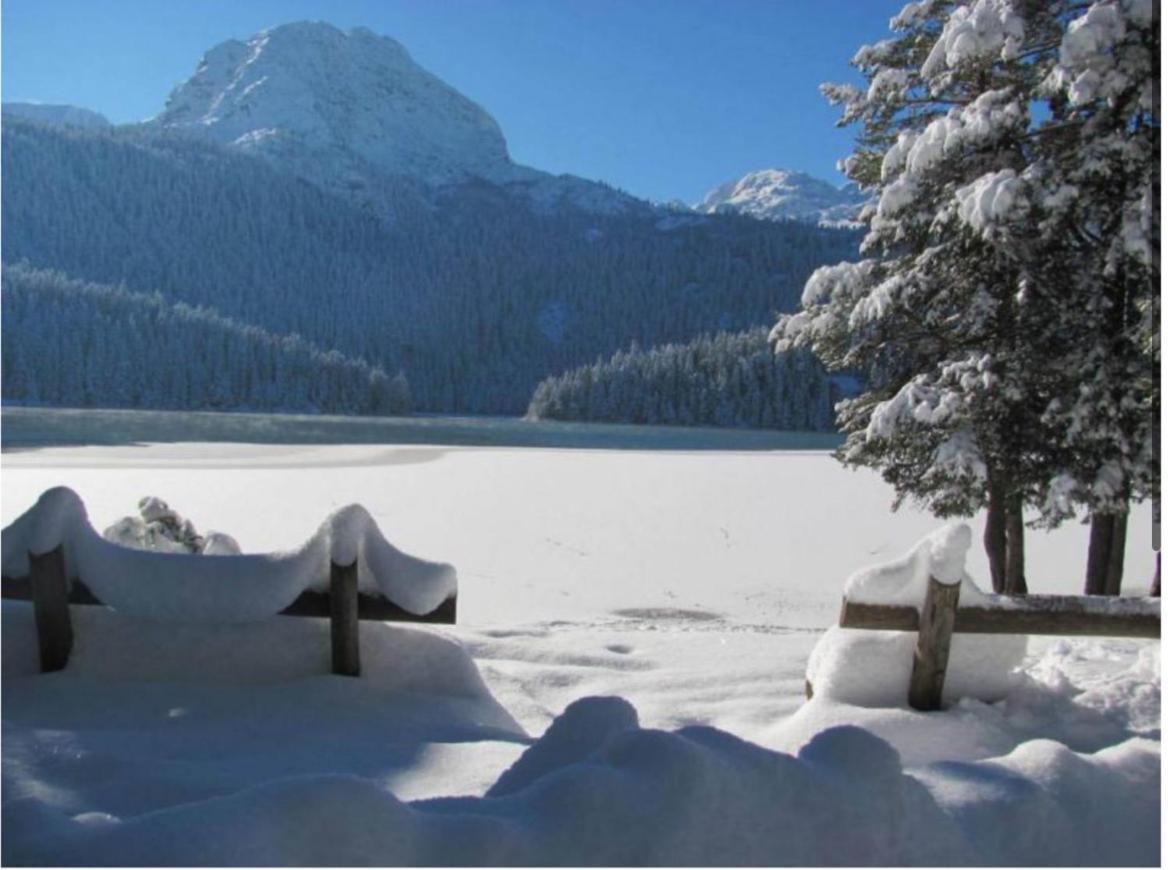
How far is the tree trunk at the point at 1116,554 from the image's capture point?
19.0 ft

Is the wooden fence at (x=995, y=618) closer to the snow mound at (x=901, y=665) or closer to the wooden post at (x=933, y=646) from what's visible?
the wooden post at (x=933, y=646)

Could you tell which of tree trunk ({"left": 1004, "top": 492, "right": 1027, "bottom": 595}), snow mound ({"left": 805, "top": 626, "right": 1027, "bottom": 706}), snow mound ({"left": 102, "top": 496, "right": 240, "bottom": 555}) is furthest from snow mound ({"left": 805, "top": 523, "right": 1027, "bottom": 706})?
snow mound ({"left": 102, "top": 496, "right": 240, "bottom": 555})

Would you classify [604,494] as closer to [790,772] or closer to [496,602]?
[496,602]

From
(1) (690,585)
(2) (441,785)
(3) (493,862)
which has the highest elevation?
(3) (493,862)

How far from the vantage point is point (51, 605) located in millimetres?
4238

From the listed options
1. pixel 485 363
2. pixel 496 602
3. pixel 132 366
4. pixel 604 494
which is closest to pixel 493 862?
pixel 496 602

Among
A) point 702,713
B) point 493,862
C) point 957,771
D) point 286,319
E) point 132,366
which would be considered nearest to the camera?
point 493,862

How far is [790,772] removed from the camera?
2.58 meters

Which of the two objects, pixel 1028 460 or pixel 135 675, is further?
pixel 1028 460

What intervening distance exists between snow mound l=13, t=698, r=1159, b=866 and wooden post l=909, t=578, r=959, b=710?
1399mm

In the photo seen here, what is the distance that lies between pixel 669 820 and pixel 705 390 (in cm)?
9708

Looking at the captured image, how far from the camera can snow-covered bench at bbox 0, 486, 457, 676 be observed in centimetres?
421

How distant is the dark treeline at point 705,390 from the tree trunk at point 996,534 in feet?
253

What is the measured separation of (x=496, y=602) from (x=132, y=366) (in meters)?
109
